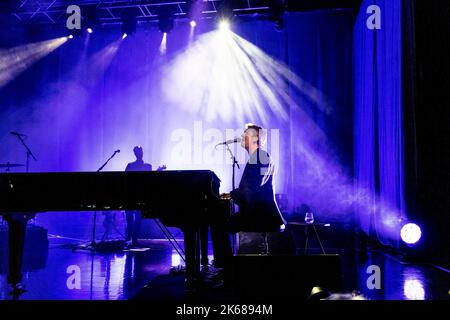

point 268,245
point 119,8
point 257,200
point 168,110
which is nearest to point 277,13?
point 168,110

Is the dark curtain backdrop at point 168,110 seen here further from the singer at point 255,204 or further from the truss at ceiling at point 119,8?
the singer at point 255,204

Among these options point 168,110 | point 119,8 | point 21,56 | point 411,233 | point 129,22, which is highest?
point 119,8

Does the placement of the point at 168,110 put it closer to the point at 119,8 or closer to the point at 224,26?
the point at 224,26

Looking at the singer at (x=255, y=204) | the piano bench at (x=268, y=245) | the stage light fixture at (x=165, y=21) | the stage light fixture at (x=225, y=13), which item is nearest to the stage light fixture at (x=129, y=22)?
the stage light fixture at (x=165, y=21)

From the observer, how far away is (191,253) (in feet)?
9.29

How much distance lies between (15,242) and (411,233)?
4.32 metres

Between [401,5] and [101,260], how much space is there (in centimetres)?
531

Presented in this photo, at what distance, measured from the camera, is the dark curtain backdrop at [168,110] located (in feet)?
24.5

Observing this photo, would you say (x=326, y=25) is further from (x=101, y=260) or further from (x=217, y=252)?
(x=101, y=260)

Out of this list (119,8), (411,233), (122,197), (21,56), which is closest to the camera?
(122,197)

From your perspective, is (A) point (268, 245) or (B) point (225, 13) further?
(B) point (225, 13)

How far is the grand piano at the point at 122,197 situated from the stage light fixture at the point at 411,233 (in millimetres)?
2611

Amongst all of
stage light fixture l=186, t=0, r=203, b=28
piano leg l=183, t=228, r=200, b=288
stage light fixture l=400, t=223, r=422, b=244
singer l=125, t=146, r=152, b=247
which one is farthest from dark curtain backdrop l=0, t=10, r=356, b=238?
piano leg l=183, t=228, r=200, b=288
